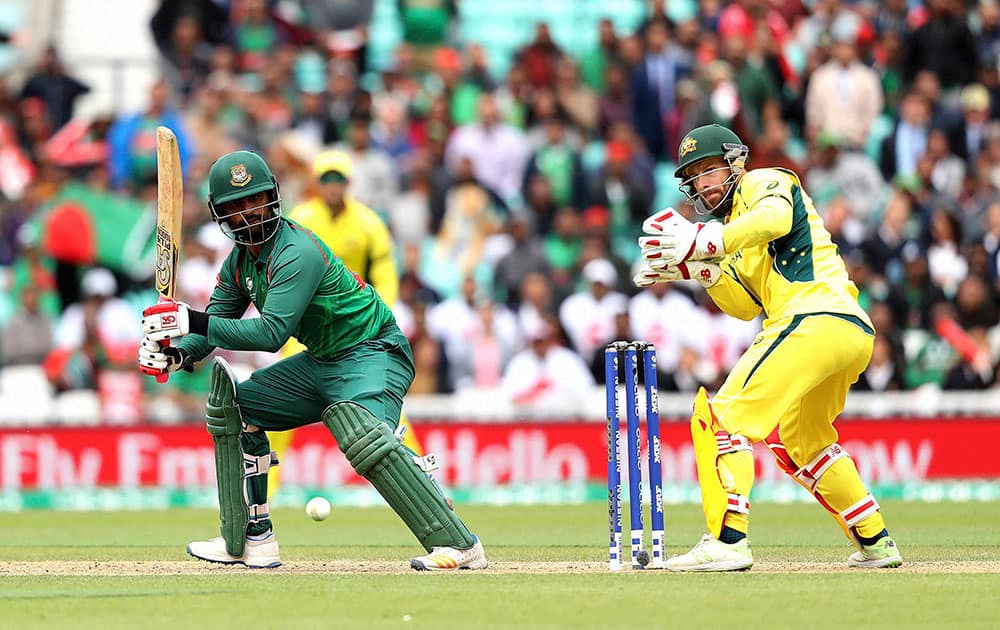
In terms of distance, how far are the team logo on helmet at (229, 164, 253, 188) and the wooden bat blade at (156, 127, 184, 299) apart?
539 mm

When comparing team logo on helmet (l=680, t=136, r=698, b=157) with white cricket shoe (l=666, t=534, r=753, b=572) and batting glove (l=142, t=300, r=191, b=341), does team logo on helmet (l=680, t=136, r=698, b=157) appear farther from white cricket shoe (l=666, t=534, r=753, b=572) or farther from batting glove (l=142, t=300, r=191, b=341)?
batting glove (l=142, t=300, r=191, b=341)

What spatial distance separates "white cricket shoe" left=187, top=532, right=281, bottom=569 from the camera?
9.22 meters

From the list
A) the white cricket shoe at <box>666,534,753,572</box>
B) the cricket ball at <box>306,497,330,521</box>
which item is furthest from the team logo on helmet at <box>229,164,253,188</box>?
the white cricket shoe at <box>666,534,753,572</box>

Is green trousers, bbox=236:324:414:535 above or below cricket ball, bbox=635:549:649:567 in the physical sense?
above

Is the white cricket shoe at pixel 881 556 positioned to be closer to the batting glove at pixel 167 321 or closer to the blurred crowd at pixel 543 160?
the batting glove at pixel 167 321

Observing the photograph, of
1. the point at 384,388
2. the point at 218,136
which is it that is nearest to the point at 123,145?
the point at 218,136

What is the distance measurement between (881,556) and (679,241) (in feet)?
6.17

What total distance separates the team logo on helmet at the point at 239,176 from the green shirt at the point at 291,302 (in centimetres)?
30

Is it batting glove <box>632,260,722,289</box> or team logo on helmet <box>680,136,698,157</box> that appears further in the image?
team logo on helmet <box>680,136,698,157</box>

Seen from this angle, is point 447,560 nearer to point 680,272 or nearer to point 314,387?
point 314,387

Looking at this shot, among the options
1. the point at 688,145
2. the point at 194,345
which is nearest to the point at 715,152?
the point at 688,145

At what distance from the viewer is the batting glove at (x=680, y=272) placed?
28.6 ft

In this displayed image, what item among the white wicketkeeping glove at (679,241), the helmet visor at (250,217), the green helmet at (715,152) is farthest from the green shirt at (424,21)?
the white wicketkeeping glove at (679,241)

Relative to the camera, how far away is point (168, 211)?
9.17 metres
